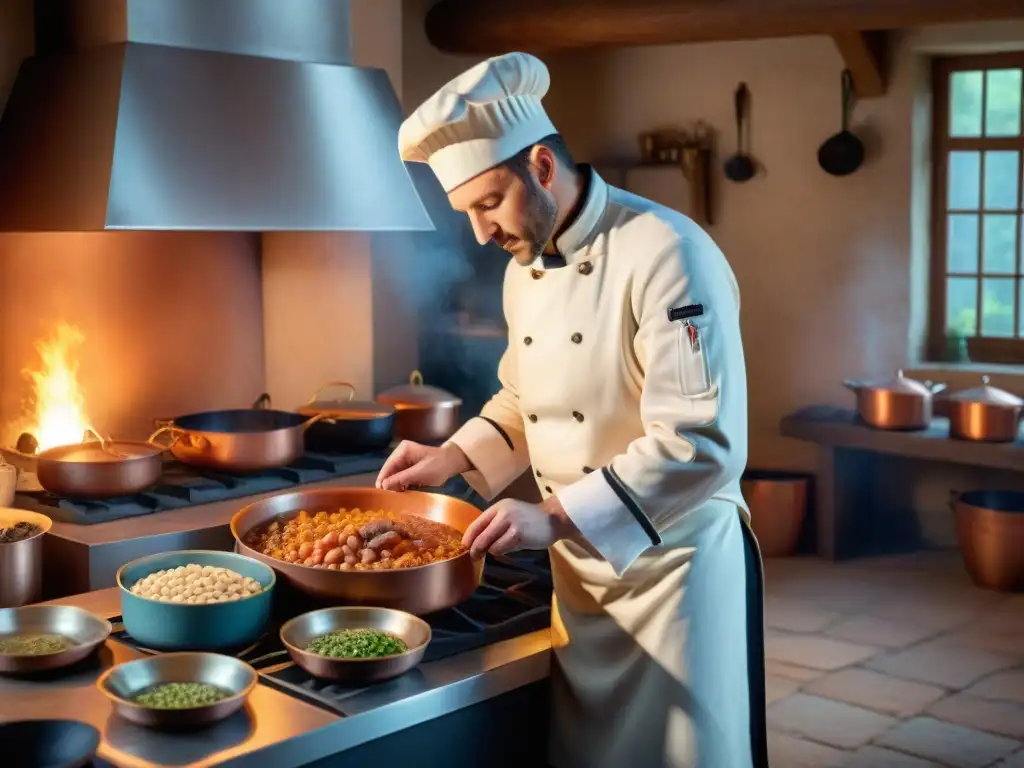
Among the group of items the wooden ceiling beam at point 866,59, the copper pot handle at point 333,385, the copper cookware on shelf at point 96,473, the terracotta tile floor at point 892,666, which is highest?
the wooden ceiling beam at point 866,59

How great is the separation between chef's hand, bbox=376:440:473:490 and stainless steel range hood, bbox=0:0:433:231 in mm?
1065

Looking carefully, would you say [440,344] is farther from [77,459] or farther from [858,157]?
[77,459]

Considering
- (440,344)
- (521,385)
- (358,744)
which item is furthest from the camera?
(440,344)

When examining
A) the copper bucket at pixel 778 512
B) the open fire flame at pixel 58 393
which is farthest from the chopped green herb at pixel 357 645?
the copper bucket at pixel 778 512

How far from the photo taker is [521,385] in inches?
92.0

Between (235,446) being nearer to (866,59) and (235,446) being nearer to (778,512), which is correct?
(778,512)

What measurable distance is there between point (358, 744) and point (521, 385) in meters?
0.75

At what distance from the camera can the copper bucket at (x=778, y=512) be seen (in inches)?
230

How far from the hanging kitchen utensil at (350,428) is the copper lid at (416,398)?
0.50 ft

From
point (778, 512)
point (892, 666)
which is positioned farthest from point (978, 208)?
point (892, 666)

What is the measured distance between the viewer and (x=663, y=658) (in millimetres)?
2170

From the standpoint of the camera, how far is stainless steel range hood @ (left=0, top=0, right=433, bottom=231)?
3.19 meters

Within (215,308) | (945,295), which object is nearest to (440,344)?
(215,308)

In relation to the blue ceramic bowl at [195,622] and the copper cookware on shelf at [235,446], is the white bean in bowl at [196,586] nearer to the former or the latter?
the blue ceramic bowl at [195,622]
